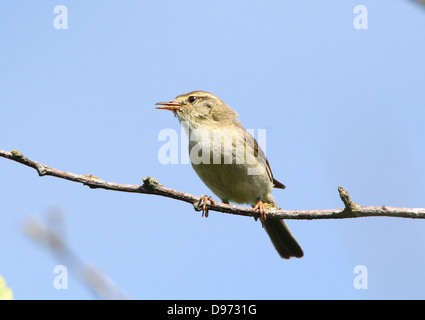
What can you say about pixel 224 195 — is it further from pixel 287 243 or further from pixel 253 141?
pixel 287 243

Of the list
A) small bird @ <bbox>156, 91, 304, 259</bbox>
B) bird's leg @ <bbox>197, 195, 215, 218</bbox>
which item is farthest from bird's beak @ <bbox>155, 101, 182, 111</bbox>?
bird's leg @ <bbox>197, 195, 215, 218</bbox>

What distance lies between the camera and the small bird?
5977 mm

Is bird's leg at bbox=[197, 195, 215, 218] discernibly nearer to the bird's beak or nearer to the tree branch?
the tree branch

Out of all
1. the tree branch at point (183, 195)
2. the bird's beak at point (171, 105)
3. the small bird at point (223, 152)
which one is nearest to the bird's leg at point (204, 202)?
the tree branch at point (183, 195)

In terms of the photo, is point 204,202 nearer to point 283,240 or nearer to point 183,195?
point 183,195

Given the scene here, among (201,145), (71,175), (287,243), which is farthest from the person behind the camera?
(287,243)

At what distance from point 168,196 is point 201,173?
179 centimetres

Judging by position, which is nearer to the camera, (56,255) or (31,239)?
(56,255)

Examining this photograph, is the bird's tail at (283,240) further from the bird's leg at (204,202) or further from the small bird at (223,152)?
the bird's leg at (204,202)

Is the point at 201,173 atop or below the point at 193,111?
below

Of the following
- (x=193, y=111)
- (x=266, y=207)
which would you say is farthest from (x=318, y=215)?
(x=193, y=111)

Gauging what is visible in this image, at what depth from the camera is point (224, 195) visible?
6.38 metres

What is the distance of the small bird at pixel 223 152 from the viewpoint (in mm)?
5977

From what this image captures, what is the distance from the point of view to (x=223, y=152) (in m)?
5.94
